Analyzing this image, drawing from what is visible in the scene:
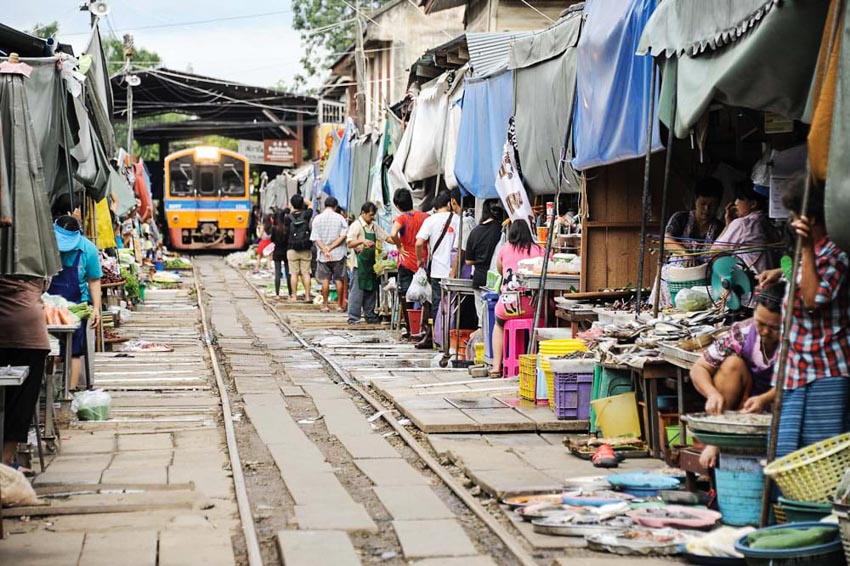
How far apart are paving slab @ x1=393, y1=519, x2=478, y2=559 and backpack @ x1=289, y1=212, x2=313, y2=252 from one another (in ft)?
54.0

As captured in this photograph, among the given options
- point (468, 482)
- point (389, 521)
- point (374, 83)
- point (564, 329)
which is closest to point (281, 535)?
point (389, 521)

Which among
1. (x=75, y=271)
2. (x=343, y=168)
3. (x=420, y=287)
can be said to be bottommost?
(x=420, y=287)

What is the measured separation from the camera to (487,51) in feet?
50.9

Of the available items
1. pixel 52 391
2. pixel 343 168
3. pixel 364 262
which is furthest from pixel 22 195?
pixel 343 168

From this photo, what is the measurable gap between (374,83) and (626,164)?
36.6 metres

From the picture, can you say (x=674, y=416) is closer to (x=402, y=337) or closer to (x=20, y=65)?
(x=20, y=65)

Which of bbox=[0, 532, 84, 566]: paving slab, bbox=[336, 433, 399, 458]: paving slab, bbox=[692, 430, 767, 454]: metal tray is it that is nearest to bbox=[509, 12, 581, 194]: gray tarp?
bbox=[336, 433, 399, 458]: paving slab

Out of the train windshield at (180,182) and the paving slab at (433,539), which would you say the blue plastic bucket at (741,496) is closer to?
the paving slab at (433,539)

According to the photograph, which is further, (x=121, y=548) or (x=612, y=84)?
(x=612, y=84)

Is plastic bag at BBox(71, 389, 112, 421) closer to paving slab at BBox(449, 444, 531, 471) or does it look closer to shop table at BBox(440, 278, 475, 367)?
paving slab at BBox(449, 444, 531, 471)

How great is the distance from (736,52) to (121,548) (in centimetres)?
436

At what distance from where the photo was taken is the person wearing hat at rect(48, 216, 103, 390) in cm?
1137

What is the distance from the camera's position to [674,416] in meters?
8.54

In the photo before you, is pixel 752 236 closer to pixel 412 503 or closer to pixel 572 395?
pixel 572 395
